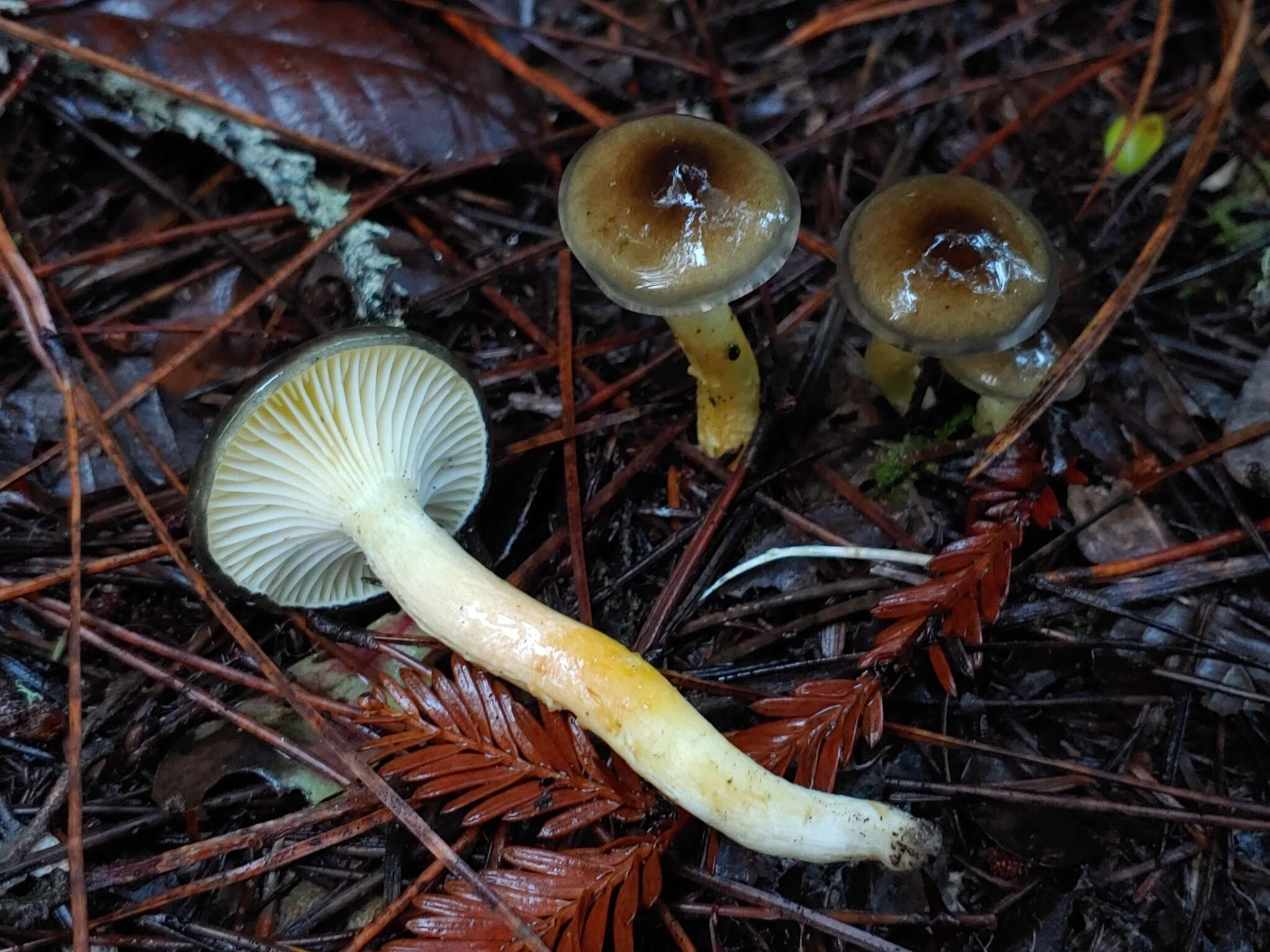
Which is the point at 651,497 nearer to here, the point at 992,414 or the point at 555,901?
the point at 992,414

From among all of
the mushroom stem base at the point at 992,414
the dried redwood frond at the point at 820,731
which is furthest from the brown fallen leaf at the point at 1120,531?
the dried redwood frond at the point at 820,731

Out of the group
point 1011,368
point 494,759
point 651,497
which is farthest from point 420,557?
point 1011,368

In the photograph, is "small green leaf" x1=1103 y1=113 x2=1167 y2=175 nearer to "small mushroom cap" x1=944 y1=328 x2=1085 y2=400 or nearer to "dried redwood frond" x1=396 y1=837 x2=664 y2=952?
"small mushroom cap" x1=944 y1=328 x2=1085 y2=400

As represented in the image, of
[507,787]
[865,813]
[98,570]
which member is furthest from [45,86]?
[865,813]

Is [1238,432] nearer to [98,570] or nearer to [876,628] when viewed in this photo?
[876,628]

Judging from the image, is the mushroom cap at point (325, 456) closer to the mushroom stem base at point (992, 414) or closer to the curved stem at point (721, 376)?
the curved stem at point (721, 376)

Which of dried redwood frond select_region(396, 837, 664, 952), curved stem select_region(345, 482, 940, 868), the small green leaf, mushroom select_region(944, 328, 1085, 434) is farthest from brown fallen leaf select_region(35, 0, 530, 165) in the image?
dried redwood frond select_region(396, 837, 664, 952)
